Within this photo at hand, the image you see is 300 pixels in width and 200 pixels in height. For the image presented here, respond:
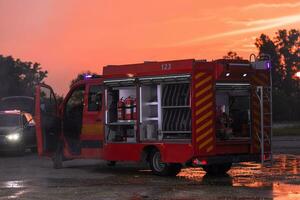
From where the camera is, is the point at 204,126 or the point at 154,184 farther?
the point at 204,126

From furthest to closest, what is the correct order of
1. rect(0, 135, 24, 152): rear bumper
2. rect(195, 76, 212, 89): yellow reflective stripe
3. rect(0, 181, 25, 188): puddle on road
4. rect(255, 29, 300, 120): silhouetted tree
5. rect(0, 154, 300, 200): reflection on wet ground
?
rect(255, 29, 300, 120): silhouetted tree → rect(0, 135, 24, 152): rear bumper → rect(195, 76, 212, 89): yellow reflective stripe → rect(0, 181, 25, 188): puddle on road → rect(0, 154, 300, 200): reflection on wet ground

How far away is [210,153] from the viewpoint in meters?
13.9

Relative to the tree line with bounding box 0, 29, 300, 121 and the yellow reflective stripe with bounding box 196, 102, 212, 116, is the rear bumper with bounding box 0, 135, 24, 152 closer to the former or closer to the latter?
the tree line with bounding box 0, 29, 300, 121

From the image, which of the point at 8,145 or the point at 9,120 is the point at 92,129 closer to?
the point at 8,145

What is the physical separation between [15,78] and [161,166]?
3673 centimetres

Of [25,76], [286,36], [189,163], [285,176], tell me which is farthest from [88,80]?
[286,36]

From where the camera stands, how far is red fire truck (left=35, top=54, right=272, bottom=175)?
45.6 feet

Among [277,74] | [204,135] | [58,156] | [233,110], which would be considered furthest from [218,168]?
[277,74]

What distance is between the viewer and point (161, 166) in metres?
14.7

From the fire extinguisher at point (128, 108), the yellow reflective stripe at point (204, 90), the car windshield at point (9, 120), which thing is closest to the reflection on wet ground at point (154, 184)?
the fire extinguisher at point (128, 108)

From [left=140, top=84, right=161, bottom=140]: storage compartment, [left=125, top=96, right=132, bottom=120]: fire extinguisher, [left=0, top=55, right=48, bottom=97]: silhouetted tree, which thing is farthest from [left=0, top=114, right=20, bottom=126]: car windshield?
[left=0, top=55, right=48, bottom=97]: silhouetted tree

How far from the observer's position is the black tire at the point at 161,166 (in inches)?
572

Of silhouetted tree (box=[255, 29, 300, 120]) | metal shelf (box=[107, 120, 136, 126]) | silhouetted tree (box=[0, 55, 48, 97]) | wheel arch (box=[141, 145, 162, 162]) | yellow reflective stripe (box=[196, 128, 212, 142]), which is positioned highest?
silhouetted tree (box=[255, 29, 300, 120])

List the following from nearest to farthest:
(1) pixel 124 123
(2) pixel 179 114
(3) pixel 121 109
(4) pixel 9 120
→ (2) pixel 179 114 → (1) pixel 124 123 → (3) pixel 121 109 → (4) pixel 9 120
